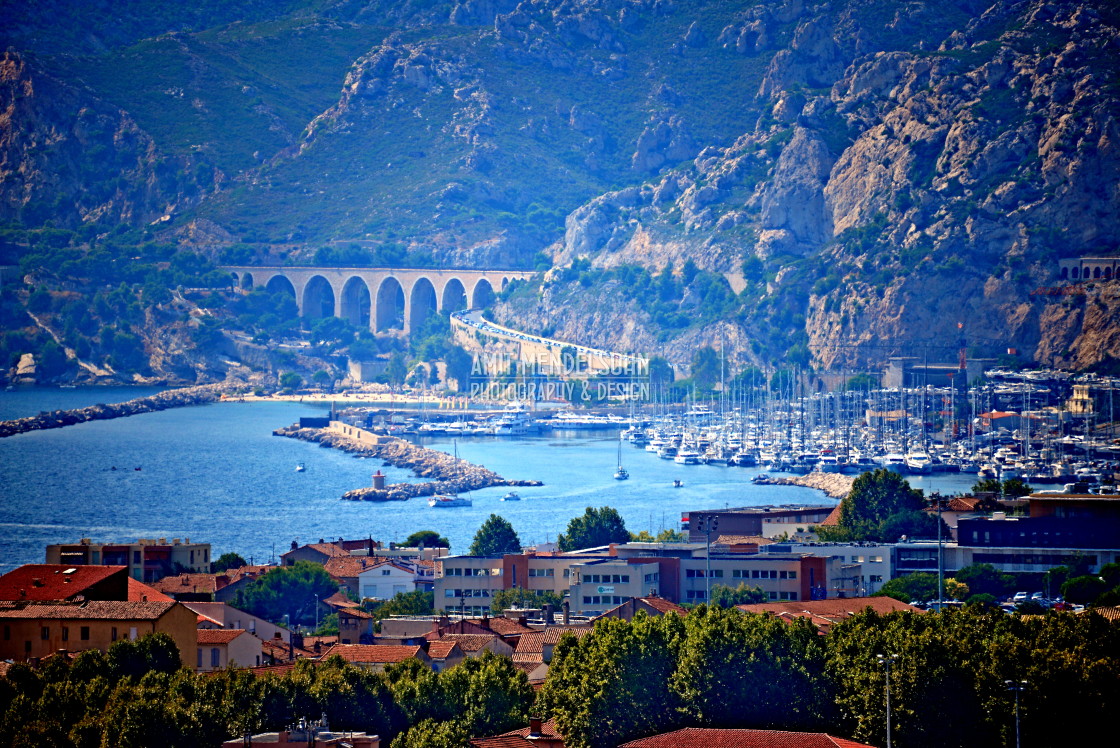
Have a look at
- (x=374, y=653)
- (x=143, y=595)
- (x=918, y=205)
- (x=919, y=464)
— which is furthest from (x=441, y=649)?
(x=918, y=205)

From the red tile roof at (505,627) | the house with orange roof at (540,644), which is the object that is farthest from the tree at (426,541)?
the house with orange roof at (540,644)

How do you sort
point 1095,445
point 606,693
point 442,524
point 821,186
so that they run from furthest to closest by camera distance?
1. point 821,186
2. point 1095,445
3. point 442,524
4. point 606,693

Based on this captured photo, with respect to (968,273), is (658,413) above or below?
below

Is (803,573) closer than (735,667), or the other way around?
(735,667)

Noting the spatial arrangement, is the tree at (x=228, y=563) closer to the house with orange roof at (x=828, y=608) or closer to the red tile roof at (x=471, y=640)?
the house with orange roof at (x=828, y=608)

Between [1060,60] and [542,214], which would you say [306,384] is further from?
[1060,60]

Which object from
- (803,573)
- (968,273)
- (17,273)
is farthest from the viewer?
(17,273)

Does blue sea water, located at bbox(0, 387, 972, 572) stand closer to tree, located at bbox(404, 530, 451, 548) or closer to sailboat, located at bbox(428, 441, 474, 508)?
sailboat, located at bbox(428, 441, 474, 508)

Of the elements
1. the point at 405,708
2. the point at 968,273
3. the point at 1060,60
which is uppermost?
the point at 1060,60

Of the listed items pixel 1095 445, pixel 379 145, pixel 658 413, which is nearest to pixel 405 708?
pixel 1095 445
